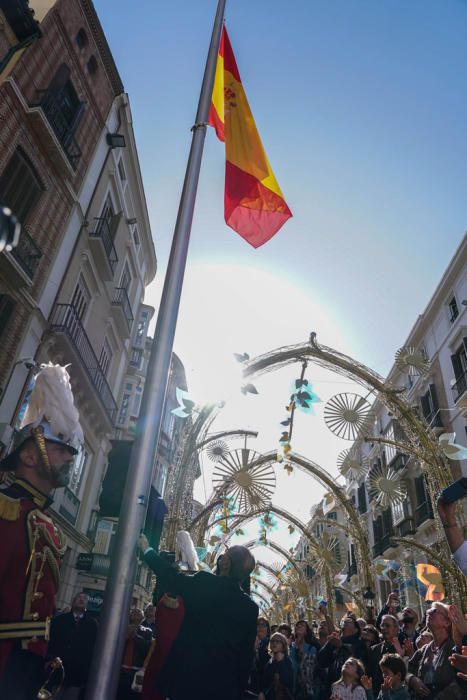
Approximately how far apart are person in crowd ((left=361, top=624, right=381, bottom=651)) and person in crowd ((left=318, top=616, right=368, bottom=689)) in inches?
4.9

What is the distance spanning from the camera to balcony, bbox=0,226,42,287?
11227 mm

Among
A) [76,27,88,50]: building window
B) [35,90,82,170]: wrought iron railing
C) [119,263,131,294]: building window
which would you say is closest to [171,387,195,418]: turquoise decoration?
[35,90,82,170]: wrought iron railing

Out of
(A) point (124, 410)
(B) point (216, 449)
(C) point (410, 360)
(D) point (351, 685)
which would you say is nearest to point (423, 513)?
(B) point (216, 449)

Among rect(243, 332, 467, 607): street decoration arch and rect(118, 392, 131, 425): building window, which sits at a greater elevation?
rect(118, 392, 131, 425): building window

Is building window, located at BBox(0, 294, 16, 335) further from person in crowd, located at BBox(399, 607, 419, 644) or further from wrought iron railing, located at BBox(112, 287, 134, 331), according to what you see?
person in crowd, located at BBox(399, 607, 419, 644)

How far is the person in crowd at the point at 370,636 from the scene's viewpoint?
7316 millimetres

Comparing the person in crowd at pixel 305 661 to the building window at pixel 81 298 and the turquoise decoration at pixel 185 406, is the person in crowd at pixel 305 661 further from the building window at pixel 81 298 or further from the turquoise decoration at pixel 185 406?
the building window at pixel 81 298

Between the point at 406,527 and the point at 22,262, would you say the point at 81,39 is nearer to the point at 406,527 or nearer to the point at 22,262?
the point at 22,262

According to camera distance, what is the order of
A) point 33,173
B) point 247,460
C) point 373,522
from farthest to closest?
point 373,522 < point 247,460 < point 33,173

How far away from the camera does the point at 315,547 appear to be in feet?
64.7

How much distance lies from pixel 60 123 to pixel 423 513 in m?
20.9

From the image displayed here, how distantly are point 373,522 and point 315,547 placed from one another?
491 inches

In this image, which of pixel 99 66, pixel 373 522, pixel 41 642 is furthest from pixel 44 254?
pixel 373 522

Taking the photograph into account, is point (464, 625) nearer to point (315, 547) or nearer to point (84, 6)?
point (315, 547)
